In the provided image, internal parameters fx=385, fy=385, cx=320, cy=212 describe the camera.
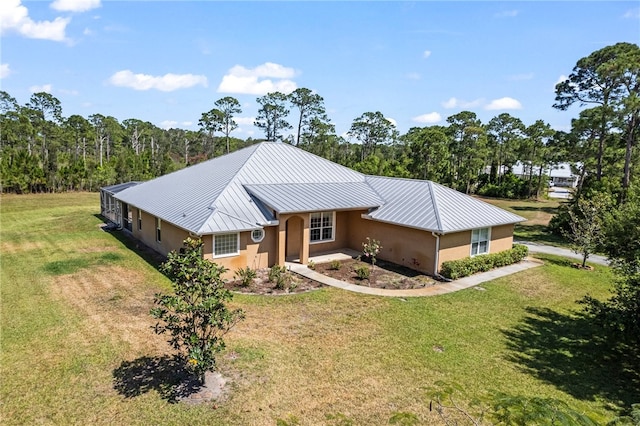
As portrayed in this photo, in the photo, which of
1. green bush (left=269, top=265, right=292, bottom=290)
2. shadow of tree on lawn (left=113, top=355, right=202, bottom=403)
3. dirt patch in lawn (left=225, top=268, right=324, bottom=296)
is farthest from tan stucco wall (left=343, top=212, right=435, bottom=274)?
shadow of tree on lawn (left=113, top=355, right=202, bottom=403)

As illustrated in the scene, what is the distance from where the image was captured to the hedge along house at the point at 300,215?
16.1 m

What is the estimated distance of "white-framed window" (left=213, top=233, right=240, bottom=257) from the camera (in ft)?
49.9

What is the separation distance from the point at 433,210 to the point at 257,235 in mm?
7980

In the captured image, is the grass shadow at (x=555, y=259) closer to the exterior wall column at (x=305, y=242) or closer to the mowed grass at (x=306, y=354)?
the mowed grass at (x=306, y=354)

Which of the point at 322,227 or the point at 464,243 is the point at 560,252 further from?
the point at 322,227

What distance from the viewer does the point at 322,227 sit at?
1972cm

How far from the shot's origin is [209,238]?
14.9 m

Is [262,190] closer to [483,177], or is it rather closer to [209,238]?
[209,238]

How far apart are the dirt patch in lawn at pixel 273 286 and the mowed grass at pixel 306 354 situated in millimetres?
691

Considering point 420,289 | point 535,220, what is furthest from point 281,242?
point 535,220

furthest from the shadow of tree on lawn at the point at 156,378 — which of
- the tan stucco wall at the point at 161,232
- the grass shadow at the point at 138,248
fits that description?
the grass shadow at the point at 138,248

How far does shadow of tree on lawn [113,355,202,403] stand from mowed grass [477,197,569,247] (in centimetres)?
1952

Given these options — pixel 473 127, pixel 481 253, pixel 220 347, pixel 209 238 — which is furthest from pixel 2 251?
pixel 473 127

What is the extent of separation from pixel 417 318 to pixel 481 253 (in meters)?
8.03
